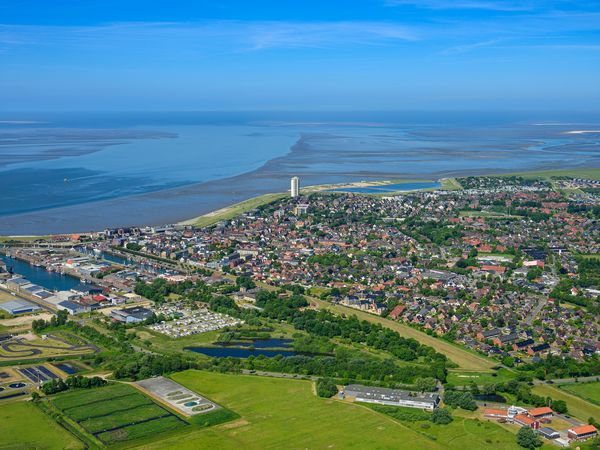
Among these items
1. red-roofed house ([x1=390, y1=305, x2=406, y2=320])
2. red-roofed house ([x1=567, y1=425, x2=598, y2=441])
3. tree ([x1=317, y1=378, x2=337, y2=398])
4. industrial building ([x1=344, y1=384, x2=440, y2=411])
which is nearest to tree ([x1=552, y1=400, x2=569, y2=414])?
red-roofed house ([x1=567, y1=425, x2=598, y2=441])

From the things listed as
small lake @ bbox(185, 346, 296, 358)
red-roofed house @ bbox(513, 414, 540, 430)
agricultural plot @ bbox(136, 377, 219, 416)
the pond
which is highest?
red-roofed house @ bbox(513, 414, 540, 430)

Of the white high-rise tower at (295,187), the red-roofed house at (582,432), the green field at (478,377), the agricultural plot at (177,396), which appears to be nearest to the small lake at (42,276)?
the agricultural plot at (177,396)

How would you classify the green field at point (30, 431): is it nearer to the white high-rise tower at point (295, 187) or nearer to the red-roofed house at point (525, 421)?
the red-roofed house at point (525, 421)

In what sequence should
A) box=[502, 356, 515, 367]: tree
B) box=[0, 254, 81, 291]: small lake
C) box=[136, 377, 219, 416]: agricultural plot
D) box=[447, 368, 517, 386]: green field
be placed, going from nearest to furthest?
box=[136, 377, 219, 416]: agricultural plot
box=[447, 368, 517, 386]: green field
box=[502, 356, 515, 367]: tree
box=[0, 254, 81, 291]: small lake

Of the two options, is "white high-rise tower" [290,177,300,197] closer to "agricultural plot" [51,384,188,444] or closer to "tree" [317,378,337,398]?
"tree" [317,378,337,398]

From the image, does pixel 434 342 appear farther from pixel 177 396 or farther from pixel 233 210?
pixel 233 210

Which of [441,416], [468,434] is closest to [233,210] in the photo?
[441,416]
